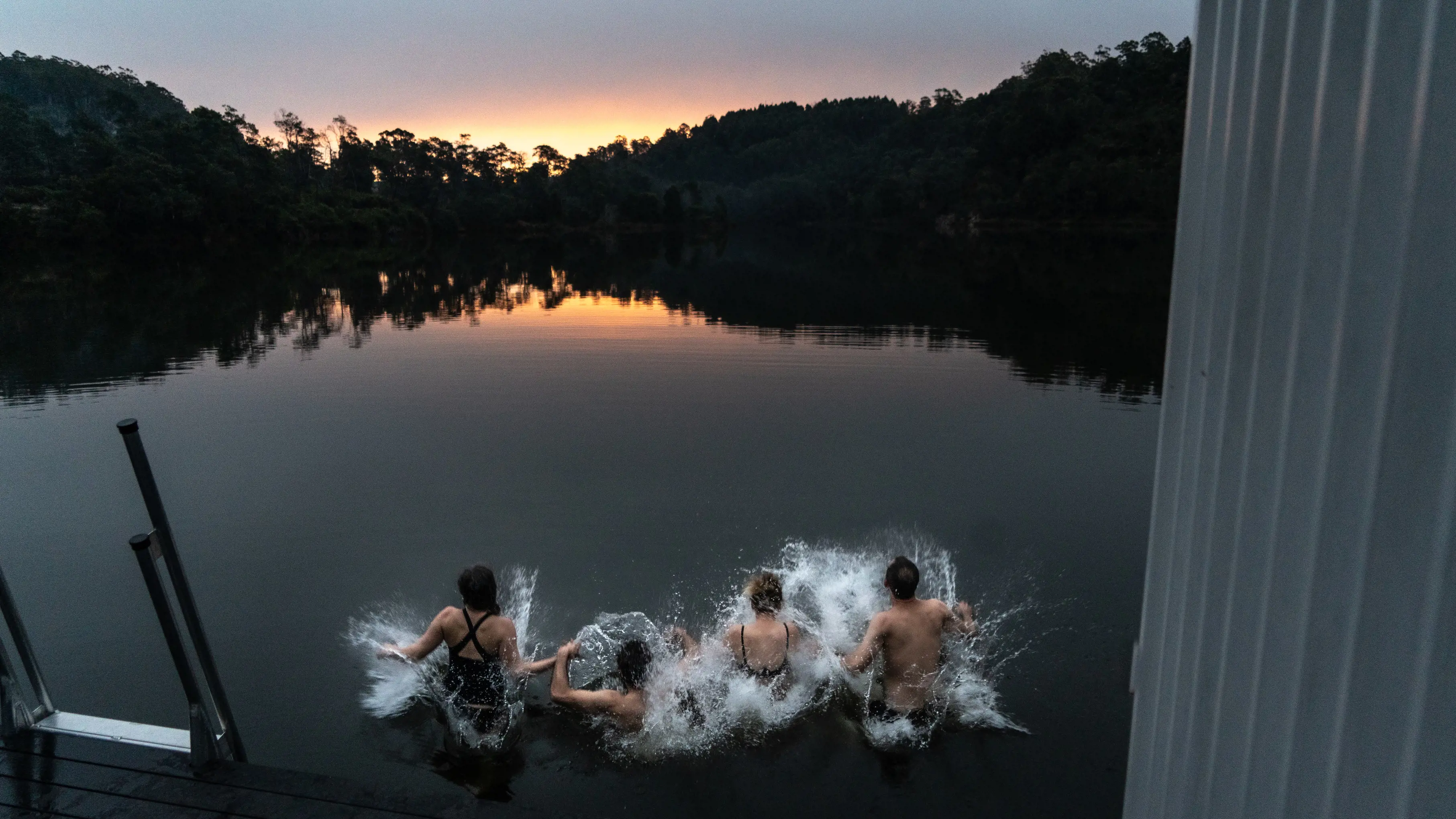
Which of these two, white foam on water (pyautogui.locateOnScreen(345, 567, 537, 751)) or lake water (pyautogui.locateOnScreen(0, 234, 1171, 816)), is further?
white foam on water (pyautogui.locateOnScreen(345, 567, 537, 751))

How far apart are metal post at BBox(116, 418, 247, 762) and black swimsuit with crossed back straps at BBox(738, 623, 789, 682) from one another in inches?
118

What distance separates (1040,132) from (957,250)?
40.0 meters

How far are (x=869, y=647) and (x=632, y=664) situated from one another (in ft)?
4.97

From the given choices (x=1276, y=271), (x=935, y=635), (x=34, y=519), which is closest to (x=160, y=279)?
(x=34, y=519)

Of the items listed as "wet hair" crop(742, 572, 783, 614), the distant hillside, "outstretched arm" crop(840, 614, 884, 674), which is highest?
the distant hillside

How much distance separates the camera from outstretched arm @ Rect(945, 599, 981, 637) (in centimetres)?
608

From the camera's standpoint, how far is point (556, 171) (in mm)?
122000

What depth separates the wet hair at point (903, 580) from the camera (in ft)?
19.2

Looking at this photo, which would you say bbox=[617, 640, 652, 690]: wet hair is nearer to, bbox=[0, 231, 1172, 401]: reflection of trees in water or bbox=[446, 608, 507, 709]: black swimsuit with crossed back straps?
bbox=[446, 608, 507, 709]: black swimsuit with crossed back straps

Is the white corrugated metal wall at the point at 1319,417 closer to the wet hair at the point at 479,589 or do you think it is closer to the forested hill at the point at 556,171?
the wet hair at the point at 479,589

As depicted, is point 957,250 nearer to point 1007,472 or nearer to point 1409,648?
point 1007,472

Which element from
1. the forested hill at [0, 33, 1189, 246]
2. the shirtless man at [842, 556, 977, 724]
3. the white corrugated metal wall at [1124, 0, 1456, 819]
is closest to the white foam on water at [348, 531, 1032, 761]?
the shirtless man at [842, 556, 977, 724]

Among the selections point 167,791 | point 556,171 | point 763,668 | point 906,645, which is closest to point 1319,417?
point 167,791

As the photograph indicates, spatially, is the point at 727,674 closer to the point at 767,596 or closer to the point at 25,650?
the point at 767,596
